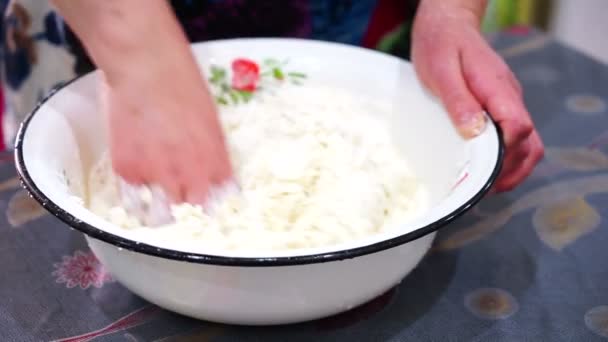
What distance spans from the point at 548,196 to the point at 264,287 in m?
0.49

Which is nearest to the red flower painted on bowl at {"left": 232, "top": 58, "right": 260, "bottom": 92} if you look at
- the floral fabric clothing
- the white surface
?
the floral fabric clothing

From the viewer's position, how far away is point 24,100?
47.4 inches

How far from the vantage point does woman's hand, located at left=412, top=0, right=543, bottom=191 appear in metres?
0.75

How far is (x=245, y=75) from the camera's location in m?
0.92

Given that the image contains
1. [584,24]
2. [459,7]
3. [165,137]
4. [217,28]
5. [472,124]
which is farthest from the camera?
[584,24]

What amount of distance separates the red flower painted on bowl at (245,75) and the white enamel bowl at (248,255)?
0.64ft

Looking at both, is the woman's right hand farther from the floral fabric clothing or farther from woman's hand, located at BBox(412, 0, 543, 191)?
the floral fabric clothing

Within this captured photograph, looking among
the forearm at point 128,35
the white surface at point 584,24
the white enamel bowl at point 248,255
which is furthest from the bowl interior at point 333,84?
the white surface at point 584,24

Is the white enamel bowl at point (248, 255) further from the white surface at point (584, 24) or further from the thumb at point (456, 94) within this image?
the white surface at point (584, 24)

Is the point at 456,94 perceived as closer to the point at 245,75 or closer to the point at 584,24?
the point at 245,75

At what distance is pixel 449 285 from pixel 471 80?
240 mm

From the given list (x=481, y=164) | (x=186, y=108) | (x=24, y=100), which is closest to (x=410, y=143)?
(x=481, y=164)

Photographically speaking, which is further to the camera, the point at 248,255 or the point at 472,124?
the point at 472,124

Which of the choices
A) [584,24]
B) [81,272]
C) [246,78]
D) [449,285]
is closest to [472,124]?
[449,285]
